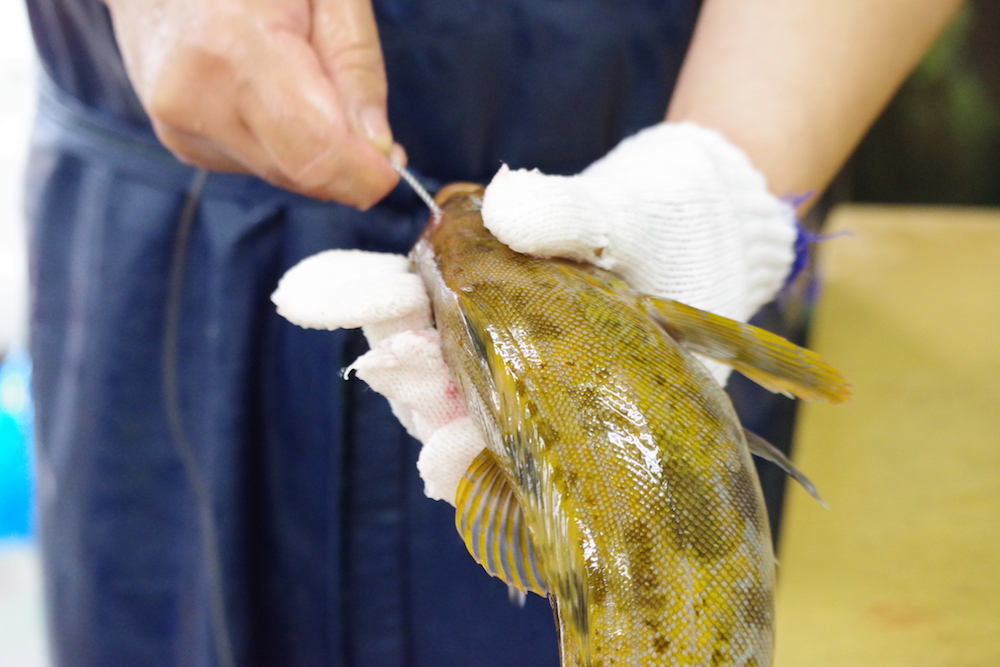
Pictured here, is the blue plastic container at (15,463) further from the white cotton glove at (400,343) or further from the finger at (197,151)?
the white cotton glove at (400,343)

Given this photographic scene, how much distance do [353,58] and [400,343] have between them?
0.90 ft

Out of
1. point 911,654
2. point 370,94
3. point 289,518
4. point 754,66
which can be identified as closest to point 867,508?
point 911,654

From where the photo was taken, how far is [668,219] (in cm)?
71

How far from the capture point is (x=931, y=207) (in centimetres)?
199

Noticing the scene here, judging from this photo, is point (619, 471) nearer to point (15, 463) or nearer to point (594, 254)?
point (594, 254)

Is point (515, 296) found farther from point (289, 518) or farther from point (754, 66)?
point (289, 518)

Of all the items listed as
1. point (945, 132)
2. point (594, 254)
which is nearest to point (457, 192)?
point (594, 254)

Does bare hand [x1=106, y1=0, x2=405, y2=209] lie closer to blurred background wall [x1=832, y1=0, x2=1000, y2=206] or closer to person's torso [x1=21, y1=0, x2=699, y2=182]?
person's torso [x1=21, y1=0, x2=699, y2=182]

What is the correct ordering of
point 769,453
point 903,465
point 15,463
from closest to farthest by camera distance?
1. point 769,453
2. point 903,465
3. point 15,463

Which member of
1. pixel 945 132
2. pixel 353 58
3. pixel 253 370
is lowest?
pixel 253 370

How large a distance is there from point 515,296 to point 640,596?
0.23m

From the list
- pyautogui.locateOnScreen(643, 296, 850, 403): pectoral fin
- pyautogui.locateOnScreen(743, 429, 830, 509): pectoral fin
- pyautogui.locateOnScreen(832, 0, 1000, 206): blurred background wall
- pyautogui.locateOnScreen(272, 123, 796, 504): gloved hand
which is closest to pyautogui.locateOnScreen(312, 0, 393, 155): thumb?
pyautogui.locateOnScreen(272, 123, 796, 504): gloved hand

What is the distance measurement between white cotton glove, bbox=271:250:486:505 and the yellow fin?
53 mm

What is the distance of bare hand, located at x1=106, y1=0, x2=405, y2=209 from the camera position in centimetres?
66
